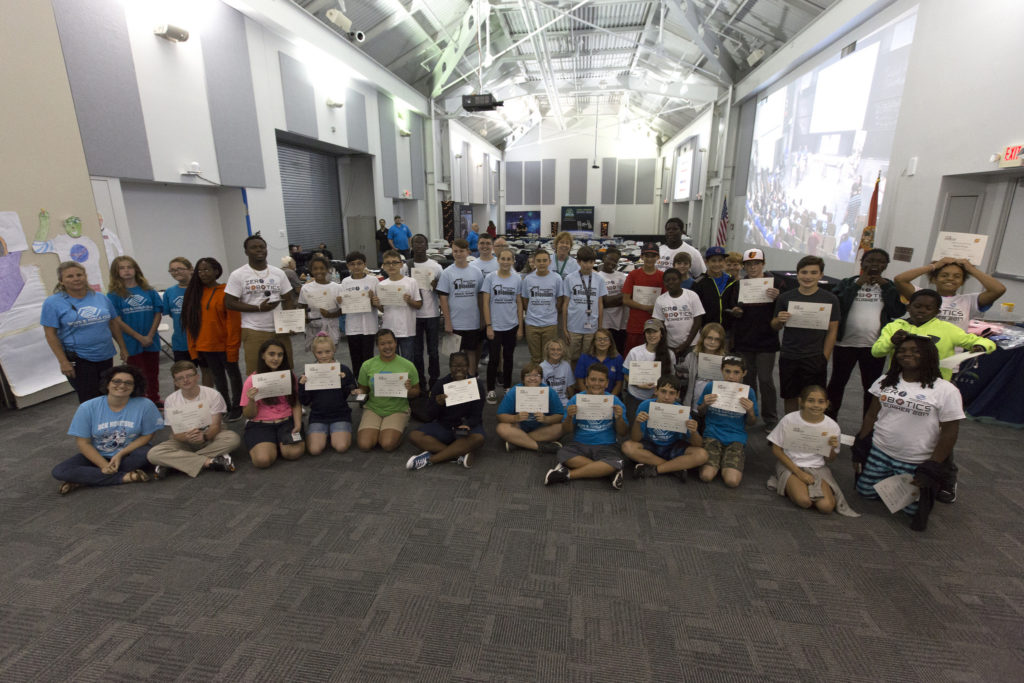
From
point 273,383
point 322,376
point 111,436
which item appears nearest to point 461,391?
point 322,376

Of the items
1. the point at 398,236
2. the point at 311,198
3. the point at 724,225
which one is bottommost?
the point at 398,236

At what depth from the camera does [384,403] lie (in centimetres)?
396

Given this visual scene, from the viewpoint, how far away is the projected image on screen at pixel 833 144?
620 cm

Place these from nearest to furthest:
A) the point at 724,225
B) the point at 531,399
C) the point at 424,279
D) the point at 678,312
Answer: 1. the point at 531,399
2. the point at 678,312
3. the point at 424,279
4. the point at 724,225

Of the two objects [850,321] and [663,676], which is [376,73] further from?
[663,676]

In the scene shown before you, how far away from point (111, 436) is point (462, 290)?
2875 millimetres

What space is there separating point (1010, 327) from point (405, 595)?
562cm

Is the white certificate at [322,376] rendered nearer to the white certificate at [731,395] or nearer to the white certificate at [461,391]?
the white certificate at [461,391]

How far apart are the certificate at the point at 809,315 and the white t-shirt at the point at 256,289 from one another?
4248 millimetres

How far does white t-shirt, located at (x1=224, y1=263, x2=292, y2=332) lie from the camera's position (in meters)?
3.95

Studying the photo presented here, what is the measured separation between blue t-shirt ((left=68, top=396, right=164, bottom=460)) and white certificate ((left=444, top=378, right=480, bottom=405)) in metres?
2.13

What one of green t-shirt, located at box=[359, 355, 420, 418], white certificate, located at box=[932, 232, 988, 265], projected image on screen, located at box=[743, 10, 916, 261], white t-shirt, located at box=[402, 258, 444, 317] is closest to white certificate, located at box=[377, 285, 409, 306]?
white t-shirt, located at box=[402, 258, 444, 317]

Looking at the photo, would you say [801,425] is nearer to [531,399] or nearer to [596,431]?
[596,431]

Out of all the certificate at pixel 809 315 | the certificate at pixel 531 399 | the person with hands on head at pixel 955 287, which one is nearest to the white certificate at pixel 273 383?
the certificate at pixel 531 399
